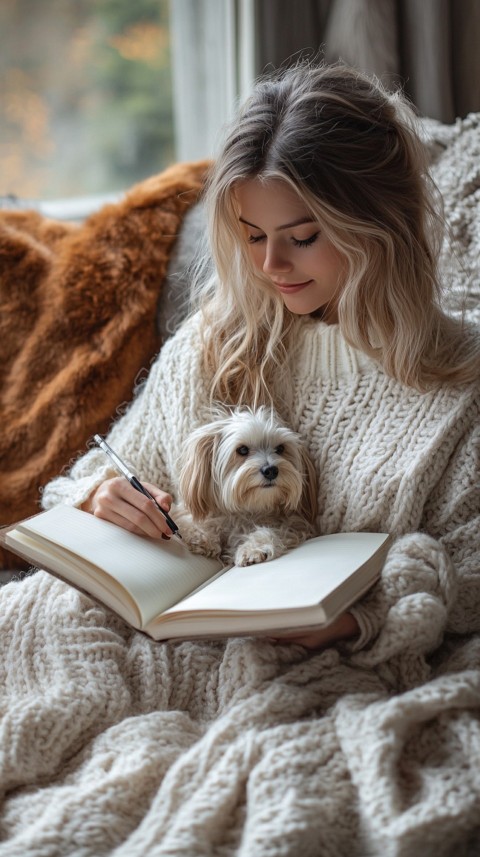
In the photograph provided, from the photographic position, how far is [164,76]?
289 cm

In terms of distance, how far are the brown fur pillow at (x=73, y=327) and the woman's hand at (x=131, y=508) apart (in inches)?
16.7

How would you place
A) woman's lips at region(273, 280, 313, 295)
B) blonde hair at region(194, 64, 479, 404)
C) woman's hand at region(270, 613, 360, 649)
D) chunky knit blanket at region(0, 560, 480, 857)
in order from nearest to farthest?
chunky knit blanket at region(0, 560, 480, 857) < woman's hand at region(270, 613, 360, 649) < blonde hair at region(194, 64, 479, 404) < woman's lips at region(273, 280, 313, 295)

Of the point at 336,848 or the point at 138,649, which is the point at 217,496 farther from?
the point at 336,848

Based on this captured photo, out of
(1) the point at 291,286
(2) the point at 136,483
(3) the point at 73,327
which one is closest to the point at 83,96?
(3) the point at 73,327

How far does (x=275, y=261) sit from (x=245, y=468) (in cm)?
34

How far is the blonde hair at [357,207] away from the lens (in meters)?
1.30

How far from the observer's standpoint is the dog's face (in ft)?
4.26

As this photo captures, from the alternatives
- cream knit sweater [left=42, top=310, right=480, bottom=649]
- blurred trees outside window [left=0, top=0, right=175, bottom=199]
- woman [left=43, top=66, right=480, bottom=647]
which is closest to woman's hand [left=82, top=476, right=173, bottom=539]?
woman [left=43, top=66, right=480, bottom=647]

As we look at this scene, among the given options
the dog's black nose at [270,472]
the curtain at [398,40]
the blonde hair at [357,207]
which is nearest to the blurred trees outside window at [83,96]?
the curtain at [398,40]

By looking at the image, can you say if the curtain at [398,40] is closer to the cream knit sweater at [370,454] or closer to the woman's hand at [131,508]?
the cream knit sweater at [370,454]

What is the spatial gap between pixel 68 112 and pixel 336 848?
102 inches

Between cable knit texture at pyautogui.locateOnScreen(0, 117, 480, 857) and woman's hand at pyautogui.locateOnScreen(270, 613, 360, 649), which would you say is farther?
woman's hand at pyautogui.locateOnScreen(270, 613, 360, 649)

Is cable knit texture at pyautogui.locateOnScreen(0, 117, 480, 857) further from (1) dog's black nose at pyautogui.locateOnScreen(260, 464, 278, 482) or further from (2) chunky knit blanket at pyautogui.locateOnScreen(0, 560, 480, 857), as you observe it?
(1) dog's black nose at pyautogui.locateOnScreen(260, 464, 278, 482)

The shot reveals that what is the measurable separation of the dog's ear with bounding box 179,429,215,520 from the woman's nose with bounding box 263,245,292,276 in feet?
0.94
